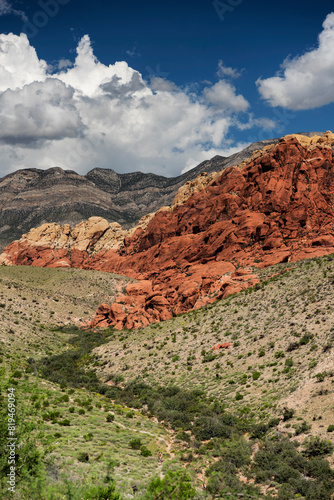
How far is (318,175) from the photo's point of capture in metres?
77.4

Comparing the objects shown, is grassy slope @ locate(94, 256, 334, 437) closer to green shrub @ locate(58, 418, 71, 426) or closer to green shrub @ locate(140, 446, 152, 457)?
green shrub @ locate(140, 446, 152, 457)

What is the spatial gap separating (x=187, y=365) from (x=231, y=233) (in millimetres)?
45409

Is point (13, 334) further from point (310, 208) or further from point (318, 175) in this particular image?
point (318, 175)

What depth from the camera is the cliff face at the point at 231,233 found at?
60844 millimetres

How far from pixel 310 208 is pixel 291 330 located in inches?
1882

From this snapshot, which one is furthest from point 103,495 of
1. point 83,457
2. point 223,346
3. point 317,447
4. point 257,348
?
point 223,346

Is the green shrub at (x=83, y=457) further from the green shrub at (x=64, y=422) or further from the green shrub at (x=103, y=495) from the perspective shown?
the green shrub at (x=103, y=495)

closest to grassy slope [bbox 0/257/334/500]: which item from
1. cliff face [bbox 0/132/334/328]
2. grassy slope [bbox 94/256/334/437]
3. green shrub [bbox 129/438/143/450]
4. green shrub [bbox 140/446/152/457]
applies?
grassy slope [bbox 94/256/334/437]

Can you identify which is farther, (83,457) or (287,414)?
(287,414)

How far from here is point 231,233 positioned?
249 ft

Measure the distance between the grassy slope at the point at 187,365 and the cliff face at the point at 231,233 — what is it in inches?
333

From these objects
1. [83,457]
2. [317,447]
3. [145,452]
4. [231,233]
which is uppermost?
[231,233]

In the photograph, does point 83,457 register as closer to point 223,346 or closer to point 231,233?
point 223,346

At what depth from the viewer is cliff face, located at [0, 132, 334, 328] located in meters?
60.8
